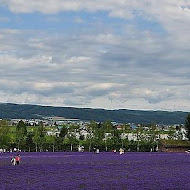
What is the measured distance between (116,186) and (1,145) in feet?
319

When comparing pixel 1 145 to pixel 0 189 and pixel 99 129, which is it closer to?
pixel 99 129

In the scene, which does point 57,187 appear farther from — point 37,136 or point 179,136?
point 179,136

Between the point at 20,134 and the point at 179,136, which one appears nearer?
the point at 20,134

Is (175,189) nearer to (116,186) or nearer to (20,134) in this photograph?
(116,186)

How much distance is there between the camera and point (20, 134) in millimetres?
122875

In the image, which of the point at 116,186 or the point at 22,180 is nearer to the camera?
the point at 116,186

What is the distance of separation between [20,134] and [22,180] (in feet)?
290

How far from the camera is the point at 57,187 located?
30156 mm

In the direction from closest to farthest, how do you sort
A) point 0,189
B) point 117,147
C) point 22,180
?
point 0,189 → point 22,180 → point 117,147

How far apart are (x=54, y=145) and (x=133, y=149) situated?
21081 millimetres

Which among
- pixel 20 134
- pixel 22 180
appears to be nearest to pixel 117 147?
pixel 20 134

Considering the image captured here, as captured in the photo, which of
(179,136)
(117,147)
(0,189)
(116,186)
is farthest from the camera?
(179,136)

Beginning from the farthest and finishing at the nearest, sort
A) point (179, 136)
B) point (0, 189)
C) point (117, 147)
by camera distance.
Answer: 1. point (179, 136)
2. point (117, 147)
3. point (0, 189)

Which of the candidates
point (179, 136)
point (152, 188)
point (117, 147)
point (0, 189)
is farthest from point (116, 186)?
point (179, 136)
